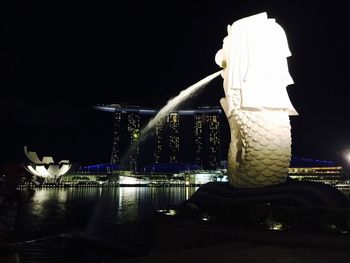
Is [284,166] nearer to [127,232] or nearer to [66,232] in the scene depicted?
[127,232]

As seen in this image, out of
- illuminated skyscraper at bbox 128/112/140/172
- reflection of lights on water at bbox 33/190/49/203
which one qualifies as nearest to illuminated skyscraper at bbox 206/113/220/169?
illuminated skyscraper at bbox 128/112/140/172

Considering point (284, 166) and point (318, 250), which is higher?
point (284, 166)

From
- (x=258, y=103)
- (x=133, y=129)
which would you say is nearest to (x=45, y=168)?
(x=133, y=129)

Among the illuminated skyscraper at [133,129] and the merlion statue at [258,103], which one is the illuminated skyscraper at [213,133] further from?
the merlion statue at [258,103]

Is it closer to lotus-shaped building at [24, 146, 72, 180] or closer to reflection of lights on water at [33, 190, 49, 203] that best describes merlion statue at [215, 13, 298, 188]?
reflection of lights on water at [33, 190, 49, 203]

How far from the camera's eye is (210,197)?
13008 mm

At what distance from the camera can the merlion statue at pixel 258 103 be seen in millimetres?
12203

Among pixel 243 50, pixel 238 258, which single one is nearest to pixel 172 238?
pixel 238 258

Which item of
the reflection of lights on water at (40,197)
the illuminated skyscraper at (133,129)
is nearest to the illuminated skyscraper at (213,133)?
the illuminated skyscraper at (133,129)

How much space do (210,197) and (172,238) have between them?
3431 mm

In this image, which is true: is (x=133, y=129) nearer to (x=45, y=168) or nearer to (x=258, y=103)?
(x=45, y=168)

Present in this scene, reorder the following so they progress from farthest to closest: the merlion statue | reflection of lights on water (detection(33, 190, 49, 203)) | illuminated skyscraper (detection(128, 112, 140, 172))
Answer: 1. illuminated skyscraper (detection(128, 112, 140, 172))
2. reflection of lights on water (detection(33, 190, 49, 203))
3. the merlion statue

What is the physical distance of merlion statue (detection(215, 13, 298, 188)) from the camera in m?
12.2

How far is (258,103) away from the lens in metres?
12.3
